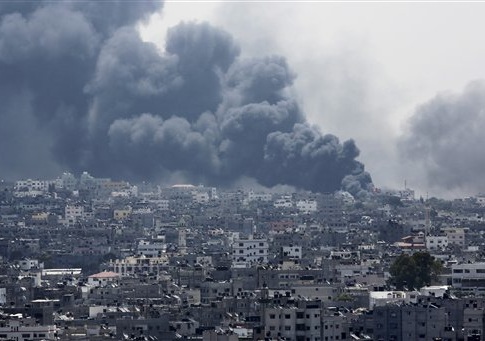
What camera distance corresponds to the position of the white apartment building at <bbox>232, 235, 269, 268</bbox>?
119000 millimetres

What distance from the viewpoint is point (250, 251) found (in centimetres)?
12112

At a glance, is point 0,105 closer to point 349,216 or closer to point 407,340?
point 349,216

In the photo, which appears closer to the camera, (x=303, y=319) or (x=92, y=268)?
(x=303, y=319)

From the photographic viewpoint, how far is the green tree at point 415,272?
99.9m

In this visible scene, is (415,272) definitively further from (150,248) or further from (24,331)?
(150,248)

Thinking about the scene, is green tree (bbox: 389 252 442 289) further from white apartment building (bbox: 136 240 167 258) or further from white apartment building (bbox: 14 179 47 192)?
white apartment building (bbox: 14 179 47 192)

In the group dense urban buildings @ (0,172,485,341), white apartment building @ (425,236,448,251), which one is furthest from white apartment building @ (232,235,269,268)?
white apartment building @ (425,236,448,251)

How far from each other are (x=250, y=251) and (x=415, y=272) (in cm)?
2088

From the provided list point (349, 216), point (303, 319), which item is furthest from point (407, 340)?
point (349, 216)

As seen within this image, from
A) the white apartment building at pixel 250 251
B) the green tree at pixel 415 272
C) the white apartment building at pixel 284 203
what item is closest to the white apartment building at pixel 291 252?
the white apartment building at pixel 250 251

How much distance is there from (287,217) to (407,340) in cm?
8829

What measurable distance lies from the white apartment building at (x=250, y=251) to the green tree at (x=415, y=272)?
587 inches

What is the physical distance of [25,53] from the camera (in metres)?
191

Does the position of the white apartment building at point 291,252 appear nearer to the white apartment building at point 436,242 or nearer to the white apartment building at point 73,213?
the white apartment building at point 436,242
